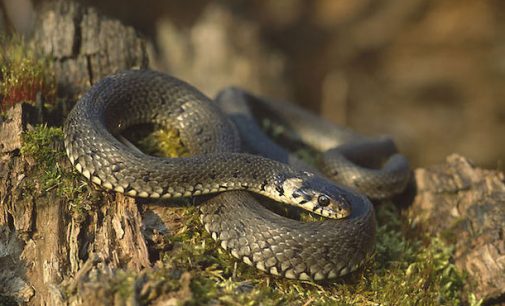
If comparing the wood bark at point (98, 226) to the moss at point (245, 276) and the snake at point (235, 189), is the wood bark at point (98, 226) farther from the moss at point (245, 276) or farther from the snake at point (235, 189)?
the snake at point (235, 189)

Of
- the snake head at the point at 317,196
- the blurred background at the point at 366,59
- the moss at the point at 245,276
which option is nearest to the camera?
the moss at the point at 245,276

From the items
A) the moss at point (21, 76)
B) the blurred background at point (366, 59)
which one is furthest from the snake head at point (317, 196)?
the blurred background at point (366, 59)

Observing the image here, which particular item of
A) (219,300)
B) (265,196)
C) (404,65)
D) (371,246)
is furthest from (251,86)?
(219,300)

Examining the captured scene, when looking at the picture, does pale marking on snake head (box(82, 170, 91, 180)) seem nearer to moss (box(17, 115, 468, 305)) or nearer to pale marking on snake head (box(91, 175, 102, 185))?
pale marking on snake head (box(91, 175, 102, 185))

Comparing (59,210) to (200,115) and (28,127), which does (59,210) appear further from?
(200,115)

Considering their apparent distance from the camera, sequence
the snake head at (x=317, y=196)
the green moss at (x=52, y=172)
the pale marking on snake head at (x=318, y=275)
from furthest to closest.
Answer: the snake head at (x=317, y=196) < the green moss at (x=52, y=172) < the pale marking on snake head at (x=318, y=275)

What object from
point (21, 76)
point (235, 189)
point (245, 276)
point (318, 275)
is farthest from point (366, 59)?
point (245, 276)

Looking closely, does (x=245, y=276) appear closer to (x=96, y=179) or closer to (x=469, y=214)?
(x=96, y=179)
